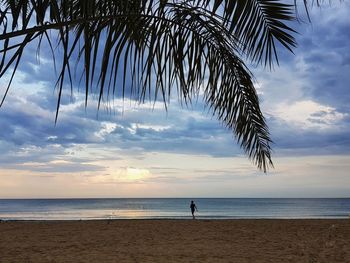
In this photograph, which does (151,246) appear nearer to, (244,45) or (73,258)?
(73,258)

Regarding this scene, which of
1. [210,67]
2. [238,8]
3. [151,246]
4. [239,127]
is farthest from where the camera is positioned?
[151,246]

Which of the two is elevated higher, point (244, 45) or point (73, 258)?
point (244, 45)

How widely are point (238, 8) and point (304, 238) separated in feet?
40.6

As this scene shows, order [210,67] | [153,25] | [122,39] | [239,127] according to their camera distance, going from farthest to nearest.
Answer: [239,127] → [210,67] → [153,25] → [122,39]

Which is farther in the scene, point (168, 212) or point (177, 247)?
point (168, 212)

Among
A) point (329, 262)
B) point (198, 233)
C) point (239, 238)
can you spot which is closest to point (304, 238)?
point (239, 238)

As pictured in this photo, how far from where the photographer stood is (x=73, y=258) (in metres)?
9.05

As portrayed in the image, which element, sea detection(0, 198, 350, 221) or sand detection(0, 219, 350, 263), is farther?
sea detection(0, 198, 350, 221)

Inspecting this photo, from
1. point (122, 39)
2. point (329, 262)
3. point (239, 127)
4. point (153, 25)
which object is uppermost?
point (153, 25)

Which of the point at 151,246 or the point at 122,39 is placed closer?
the point at 122,39

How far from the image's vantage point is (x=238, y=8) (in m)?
1.69

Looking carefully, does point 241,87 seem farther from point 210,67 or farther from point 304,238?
point 304,238

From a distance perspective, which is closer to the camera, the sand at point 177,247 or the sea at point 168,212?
the sand at point 177,247

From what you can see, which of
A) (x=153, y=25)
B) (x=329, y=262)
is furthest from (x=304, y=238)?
(x=153, y=25)
